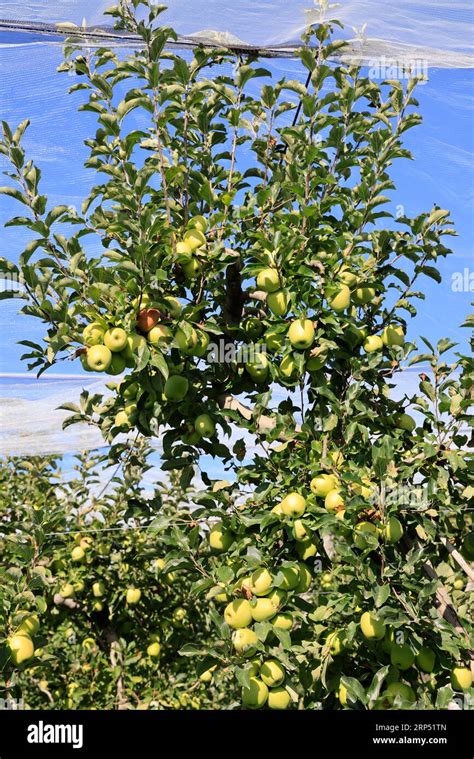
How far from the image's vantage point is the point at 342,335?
2412 millimetres

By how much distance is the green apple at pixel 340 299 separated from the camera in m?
2.29

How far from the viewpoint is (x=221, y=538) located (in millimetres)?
2342

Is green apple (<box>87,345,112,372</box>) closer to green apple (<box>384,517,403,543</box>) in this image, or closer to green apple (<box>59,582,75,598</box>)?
green apple (<box>384,517,403,543</box>)

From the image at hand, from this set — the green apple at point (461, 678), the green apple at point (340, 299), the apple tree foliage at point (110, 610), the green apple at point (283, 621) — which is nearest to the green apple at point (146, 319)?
the green apple at point (340, 299)

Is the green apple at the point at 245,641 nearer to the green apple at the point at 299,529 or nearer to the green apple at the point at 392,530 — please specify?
the green apple at the point at 299,529

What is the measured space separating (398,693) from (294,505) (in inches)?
24.1

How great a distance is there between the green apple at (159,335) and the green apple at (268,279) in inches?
13.6

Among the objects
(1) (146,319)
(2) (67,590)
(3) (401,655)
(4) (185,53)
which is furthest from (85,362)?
(2) (67,590)

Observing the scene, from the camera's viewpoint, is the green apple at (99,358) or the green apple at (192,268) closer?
the green apple at (99,358)

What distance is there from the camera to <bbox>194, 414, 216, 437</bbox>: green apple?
235 centimetres

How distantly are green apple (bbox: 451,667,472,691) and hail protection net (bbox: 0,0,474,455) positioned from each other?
55.8 inches

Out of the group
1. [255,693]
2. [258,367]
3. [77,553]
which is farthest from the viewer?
[77,553]

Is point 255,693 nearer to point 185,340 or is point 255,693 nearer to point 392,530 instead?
point 392,530
